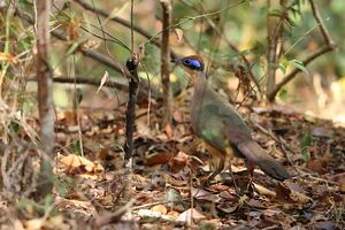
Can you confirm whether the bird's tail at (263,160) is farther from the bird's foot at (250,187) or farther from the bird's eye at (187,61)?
the bird's eye at (187,61)

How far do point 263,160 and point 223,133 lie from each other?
279 mm

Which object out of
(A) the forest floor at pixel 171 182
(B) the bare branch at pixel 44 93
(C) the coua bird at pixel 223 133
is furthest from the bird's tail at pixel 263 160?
(B) the bare branch at pixel 44 93

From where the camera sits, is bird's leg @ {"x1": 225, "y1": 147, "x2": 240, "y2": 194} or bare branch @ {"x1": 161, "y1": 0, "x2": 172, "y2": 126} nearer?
bird's leg @ {"x1": 225, "y1": 147, "x2": 240, "y2": 194}

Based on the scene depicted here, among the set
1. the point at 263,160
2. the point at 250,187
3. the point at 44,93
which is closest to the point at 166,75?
the point at 250,187

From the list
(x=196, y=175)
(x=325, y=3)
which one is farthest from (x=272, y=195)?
(x=325, y=3)

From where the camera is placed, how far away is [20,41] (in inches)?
164

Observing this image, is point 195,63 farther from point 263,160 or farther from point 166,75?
point 166,75

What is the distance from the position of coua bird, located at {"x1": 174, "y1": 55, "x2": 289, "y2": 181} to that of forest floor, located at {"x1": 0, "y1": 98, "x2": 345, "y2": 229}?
204mm

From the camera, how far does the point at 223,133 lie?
4508mm

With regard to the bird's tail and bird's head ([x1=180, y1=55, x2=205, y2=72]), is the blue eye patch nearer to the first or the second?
bird's head ([x1=180, y1=55, x2=205, y2=72])

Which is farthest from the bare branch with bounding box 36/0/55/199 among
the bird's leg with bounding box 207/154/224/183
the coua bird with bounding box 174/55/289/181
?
the bird's leg with bounding box 207/154/224/183

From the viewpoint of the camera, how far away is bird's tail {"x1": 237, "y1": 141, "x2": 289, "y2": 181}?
4.23 meters

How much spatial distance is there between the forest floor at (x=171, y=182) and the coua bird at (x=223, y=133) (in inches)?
8.0

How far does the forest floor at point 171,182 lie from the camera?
11.3 ft
